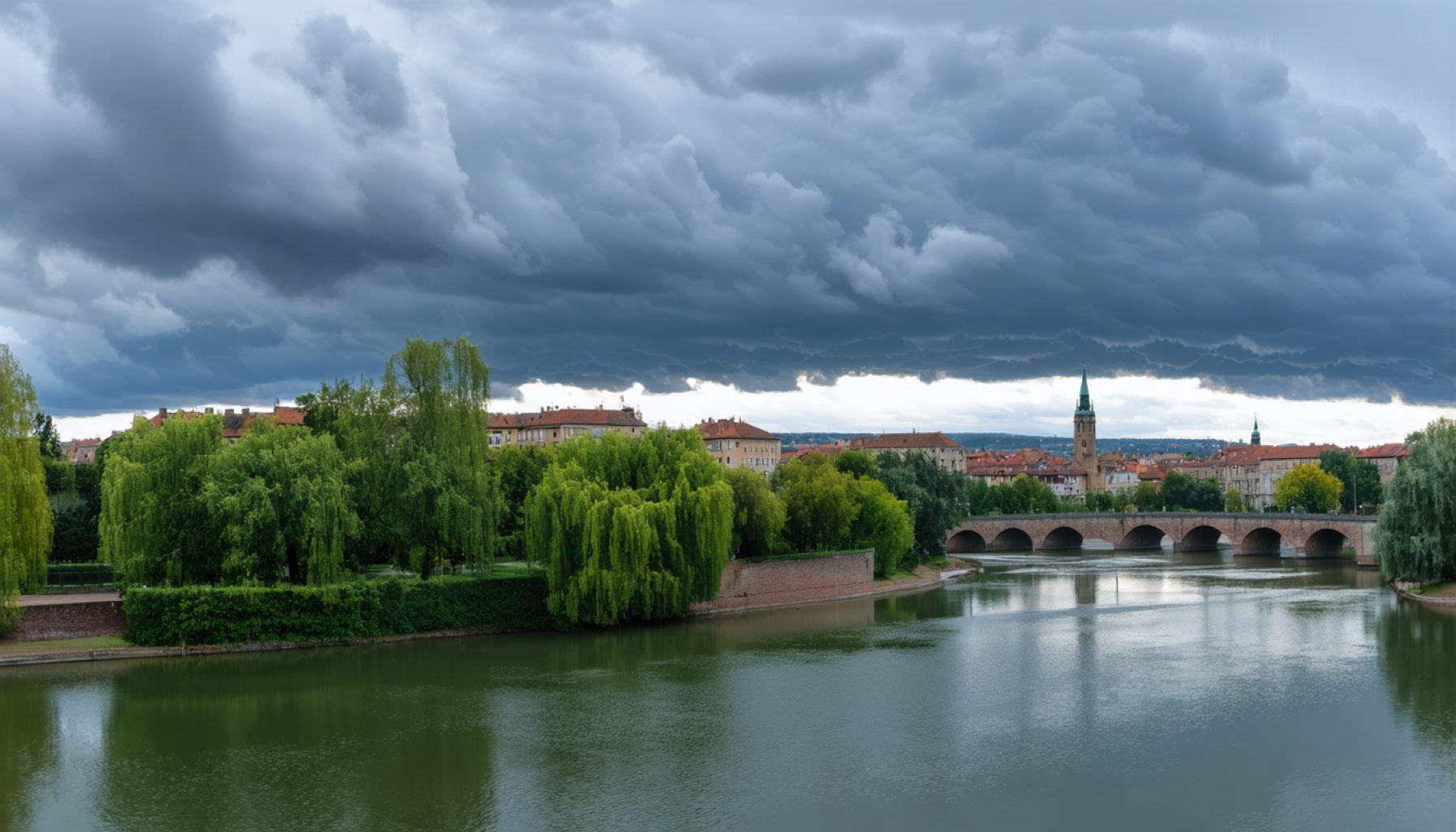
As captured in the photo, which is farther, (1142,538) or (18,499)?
(1142,538)

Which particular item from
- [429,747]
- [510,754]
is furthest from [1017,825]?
[429,747]

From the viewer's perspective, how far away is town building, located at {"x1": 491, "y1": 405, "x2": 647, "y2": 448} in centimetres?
10425

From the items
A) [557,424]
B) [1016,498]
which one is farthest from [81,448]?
[1016,498]

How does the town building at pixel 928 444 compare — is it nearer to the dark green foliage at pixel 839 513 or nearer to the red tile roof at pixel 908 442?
the red tile roof at pixel 908 442

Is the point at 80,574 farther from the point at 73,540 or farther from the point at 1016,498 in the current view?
the point at 1016,498

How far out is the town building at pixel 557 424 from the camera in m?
104

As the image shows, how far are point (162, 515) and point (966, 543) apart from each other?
63302 millimetres

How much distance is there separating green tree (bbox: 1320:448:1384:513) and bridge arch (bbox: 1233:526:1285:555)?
31.1 metres

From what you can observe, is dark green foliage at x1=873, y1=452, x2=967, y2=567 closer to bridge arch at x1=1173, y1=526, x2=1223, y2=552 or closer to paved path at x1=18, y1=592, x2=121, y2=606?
bridge arch at x1=1173, y1=526, x2=1223, y2=552

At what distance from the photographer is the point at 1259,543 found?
7856 centimetres

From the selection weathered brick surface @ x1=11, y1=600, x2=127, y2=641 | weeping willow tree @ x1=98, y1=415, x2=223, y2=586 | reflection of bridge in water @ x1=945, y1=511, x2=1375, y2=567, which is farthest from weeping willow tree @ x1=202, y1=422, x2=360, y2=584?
reflection of bridge in water @ x1=945, y1=511, x2=1375, y2=567

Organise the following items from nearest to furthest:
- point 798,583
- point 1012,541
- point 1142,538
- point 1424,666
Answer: point 1424,666, point 798,583, point 1142,538, point 1012,541

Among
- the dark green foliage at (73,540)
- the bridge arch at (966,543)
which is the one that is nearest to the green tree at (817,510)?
the dark green foliage at (73,540)

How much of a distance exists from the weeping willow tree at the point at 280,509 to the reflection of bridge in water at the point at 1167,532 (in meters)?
47.0
